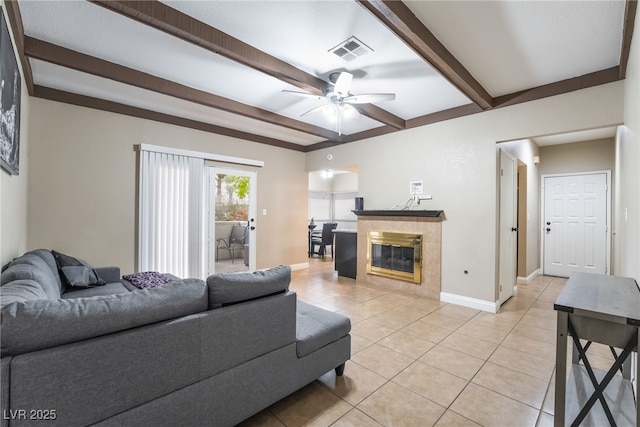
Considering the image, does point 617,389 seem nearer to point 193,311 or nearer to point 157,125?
point 193,311

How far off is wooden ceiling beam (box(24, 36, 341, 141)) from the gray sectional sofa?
1885mm

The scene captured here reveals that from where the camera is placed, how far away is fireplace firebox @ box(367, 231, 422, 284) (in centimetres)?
418

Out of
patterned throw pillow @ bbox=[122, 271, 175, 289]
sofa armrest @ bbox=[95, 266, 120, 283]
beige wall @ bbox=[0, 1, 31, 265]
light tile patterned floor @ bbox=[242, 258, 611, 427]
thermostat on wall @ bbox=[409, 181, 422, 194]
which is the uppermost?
thermostat on wall @ bbox=[409, 181, 422, 194]

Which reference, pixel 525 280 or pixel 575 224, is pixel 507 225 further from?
pixel 575 224

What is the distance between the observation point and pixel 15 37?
2125 mm

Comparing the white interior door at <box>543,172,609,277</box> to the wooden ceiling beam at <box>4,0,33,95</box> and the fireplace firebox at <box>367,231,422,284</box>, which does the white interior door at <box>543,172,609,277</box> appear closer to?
the fireplace firebox at <box>367,231,422,284</box>

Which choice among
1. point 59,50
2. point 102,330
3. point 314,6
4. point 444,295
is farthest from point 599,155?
point 59,50

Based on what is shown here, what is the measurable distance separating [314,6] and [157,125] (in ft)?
10.8

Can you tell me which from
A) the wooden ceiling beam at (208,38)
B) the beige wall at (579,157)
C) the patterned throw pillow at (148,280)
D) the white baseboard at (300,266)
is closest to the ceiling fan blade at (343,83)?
the wooden ceiling beam at (208,38)

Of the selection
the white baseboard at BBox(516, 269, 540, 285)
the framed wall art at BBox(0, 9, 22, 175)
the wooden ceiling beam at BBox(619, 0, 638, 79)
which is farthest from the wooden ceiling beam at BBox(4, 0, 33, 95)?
the white baseboard at BBox(516, 269, 540, 285)

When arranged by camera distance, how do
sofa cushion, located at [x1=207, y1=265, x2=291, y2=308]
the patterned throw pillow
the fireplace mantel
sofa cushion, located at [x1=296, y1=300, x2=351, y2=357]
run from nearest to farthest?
sofa cushion, located at [x1=207, y1=265, x2=291, y2=308] → sofa cushion, located at [x1=296, y1=300, x2=351, y2=357] → the patterned throw pillow → the fireplace mantel

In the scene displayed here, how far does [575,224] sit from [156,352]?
270 inches

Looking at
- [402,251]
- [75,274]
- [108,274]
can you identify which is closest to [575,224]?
[402,251]

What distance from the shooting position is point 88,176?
12.0ft
